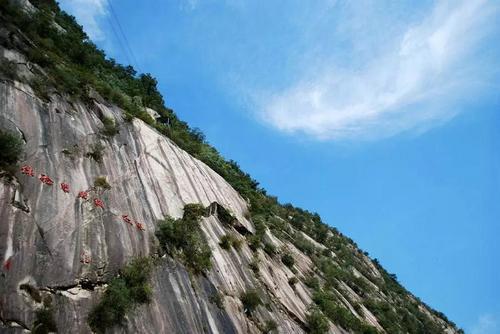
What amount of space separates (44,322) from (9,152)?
5.88m

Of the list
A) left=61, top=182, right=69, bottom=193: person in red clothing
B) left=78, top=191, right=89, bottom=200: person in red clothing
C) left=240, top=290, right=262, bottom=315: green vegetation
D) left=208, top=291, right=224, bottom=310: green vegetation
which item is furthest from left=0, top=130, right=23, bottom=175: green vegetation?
left=240, top=290, right=262, bottom=315: green vegetation

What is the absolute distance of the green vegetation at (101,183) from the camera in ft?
58.9

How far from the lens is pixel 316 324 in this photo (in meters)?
24.2

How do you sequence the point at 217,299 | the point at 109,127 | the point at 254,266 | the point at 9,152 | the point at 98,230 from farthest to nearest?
1. the point at 254,266
2. the point at 109,127
3. the point at 217,299
4. the point at 98,230
5. the point at 9,152

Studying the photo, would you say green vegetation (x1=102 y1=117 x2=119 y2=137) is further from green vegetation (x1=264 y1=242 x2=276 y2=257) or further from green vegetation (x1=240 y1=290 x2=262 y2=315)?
green vegetation (x1=264 y1=242 x2=276 y2=257)

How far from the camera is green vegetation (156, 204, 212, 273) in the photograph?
61.9 feet

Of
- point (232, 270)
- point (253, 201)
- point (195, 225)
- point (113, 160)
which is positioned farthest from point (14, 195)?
point (253, 201)

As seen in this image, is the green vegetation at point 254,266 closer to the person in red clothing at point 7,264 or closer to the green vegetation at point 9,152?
the green vegetation at point 9,152

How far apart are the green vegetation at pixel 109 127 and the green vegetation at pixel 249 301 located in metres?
9.74

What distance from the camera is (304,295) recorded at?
27844 mm

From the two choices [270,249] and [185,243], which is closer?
[185,243]

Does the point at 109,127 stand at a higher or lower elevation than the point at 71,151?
higher

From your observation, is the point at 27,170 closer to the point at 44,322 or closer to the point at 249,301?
the point at 44,322

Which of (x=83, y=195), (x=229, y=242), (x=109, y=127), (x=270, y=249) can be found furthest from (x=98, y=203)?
(x=270, y=249)
